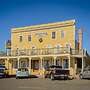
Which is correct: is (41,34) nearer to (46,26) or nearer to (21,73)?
(46,26)

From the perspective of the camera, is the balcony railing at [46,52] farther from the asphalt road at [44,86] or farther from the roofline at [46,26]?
the asphalt road at [44,86]

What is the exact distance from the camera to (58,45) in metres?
47.2

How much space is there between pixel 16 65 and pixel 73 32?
13.1 meters

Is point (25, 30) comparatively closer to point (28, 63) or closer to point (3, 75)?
point (28, 63)

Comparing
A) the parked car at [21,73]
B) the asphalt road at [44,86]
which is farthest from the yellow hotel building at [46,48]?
the asphalt road at [44,86]

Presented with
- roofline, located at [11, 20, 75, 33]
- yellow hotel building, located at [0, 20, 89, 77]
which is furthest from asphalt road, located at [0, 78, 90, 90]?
roofline, located at [11, 20, 75, 33]

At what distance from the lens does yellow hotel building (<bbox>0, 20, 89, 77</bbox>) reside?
43781 mm

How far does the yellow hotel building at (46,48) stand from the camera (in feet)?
144

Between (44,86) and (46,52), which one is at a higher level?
(46,52)

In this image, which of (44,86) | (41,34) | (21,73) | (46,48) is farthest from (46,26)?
(44,86)

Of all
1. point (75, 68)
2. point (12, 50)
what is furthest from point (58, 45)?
point (12, 50)

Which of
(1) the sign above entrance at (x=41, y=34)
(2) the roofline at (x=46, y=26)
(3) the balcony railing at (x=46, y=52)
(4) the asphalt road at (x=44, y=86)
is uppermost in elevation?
(2) the roofline at (x=46, y=26)

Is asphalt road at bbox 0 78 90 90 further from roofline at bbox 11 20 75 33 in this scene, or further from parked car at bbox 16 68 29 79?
roofline at bbox 11 20 75 33

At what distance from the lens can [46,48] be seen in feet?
150
